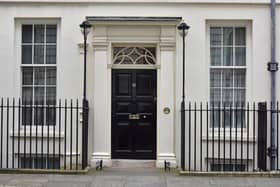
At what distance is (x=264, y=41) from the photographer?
39.1ft

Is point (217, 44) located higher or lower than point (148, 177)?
higher

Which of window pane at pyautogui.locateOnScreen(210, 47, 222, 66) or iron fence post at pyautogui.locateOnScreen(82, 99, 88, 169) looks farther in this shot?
window pane at pyautogui.locateOnScreen(210, 47, 222, 66)

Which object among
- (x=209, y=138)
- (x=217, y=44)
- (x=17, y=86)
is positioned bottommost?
(x=209, y=138)

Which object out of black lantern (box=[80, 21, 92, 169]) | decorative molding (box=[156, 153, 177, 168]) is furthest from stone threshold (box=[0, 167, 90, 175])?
decorative molding (box=[156, 153, 177, 168])

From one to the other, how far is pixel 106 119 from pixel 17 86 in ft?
7.93

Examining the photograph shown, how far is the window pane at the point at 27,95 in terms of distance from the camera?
12.3 metres

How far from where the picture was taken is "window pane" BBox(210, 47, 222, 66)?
12.2 m

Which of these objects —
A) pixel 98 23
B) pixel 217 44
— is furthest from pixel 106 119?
pixel 217 44

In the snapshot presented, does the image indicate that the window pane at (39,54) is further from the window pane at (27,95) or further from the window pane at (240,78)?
the window pane at (240,78)

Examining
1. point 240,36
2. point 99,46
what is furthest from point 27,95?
point 240,36

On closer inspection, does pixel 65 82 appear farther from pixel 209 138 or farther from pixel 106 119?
pixel 209 138

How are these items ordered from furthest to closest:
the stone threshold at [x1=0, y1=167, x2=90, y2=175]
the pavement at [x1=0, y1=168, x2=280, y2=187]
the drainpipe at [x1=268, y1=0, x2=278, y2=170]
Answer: the drainpipe at [x1=268, y1=0, x2=278, y2=170] < the stone threshold at [x1=0, y1=167, x2=90, y2=175] < the pavement at [x1=0, y1=168, x2=280, y2=187]

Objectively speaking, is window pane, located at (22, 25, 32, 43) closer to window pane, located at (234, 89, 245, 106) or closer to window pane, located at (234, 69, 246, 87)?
window pane, located at (234, 69, 246, 87)

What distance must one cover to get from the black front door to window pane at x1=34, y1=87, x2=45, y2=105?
1.80 m
